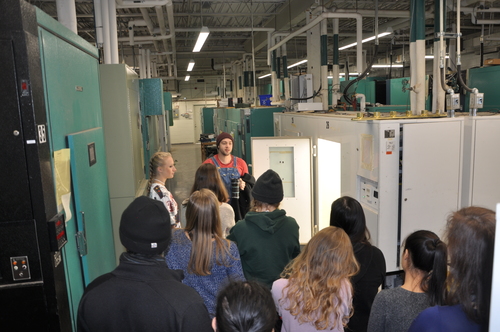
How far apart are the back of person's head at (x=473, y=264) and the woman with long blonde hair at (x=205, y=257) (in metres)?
1.18

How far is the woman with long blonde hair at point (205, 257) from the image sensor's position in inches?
84.5

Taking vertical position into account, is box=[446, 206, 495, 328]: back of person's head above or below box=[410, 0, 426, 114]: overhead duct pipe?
below

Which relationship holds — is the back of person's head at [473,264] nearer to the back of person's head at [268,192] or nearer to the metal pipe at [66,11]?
the back of person's head at [268,192]

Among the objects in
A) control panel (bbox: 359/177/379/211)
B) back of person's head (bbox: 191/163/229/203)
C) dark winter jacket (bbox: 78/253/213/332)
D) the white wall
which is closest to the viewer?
dark winter jacket (bbox: 78/253/213/332)

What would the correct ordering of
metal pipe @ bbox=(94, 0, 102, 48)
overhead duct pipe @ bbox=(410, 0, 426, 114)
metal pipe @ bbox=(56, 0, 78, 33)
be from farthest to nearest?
metal pipe @ bbox=(94, 0, 102, 48) < overhead duct pipe @ bbox=(410, 0, 426, 114) < metal pipe @ bbox=(56, 0, 78, 33)

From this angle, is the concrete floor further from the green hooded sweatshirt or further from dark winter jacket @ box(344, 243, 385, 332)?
dark winter jacket @ box(344, 243, 385, 332)

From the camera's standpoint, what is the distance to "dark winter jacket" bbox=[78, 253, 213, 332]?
1.38 m

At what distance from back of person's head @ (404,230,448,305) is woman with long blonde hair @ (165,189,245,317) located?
930 millimetres

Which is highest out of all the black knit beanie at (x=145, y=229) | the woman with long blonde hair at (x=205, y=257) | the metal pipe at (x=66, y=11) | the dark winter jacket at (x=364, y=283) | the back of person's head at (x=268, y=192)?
the metal pipe at (x=66, y=11)

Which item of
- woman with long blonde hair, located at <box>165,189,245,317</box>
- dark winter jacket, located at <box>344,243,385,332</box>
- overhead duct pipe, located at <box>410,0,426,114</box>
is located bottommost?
dark winter jacket, located at <box>344,243,385,332</box>

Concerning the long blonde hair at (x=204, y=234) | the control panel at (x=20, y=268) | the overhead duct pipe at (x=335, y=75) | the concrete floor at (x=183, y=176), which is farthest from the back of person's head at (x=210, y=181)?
the concrete floor at (x=183, y=176)

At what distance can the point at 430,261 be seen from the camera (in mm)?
1777

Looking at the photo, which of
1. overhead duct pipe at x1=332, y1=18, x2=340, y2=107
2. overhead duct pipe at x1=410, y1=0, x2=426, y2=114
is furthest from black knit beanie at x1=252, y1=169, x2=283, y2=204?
overhead duct pipe at x1=332, y1=18, x2=340, y2=107

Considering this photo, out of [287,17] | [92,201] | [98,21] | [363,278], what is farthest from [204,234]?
[287,17]
